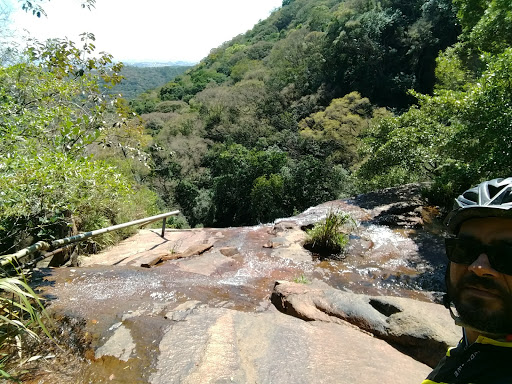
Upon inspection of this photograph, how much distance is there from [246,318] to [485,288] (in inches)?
104

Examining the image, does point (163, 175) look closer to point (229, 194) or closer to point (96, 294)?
point (229, 194)

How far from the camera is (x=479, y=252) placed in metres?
1.12

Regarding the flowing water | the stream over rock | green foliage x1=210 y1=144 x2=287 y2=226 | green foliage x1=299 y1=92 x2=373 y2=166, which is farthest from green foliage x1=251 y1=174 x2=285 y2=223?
the stream over rock

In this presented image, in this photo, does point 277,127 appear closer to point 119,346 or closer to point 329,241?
point 329,241

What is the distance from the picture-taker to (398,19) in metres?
29.3

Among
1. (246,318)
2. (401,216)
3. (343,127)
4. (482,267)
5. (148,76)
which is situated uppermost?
(148,76)

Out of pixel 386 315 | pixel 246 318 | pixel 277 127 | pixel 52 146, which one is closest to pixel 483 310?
pixel 246 318

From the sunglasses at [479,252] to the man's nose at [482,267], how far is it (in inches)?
0.4

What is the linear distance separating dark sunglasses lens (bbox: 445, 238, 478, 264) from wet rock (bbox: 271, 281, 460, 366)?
2.21 metres

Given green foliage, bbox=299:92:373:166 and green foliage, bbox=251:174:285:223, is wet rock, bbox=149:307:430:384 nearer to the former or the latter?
green foliage, bbox=251:174:285:223

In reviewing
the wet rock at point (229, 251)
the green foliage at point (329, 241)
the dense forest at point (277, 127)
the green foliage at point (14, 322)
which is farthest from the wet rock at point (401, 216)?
the green foliage at point (14, 322)

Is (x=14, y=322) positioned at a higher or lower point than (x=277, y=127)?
higher

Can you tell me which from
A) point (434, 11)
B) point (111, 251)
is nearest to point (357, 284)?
point (111, 251)

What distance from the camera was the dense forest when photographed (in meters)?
4.22
